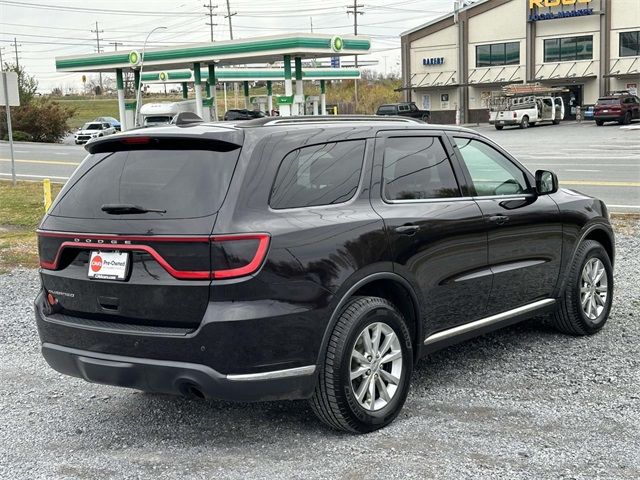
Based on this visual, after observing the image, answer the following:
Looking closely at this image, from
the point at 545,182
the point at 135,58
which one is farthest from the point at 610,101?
the point at 545,182

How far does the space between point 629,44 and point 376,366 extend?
62323 mm

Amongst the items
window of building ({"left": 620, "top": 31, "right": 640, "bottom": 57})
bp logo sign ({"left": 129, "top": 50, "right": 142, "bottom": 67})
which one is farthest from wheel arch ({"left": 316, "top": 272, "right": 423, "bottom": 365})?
window of building ({"left": 620, "top": 31, "right": 640, "bottom": 57})

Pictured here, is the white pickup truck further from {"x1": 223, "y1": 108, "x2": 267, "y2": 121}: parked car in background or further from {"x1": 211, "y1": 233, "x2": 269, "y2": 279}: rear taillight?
{"x1": 211, "y1": 233, "x2": 269, "y2": 279}: rear taillight

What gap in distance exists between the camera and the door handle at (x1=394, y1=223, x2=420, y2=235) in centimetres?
459

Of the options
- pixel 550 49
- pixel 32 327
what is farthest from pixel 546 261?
pixel 550 49

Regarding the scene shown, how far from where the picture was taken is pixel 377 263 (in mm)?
4402

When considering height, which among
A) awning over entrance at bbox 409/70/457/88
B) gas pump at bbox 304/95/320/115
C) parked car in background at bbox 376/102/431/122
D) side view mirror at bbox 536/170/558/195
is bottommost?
side view mirror at bbox 536/170/558/195

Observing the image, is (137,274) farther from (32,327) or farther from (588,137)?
(588,137)

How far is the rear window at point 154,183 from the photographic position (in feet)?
13.2

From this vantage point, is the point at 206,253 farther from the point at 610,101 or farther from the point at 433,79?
the point at 433,79

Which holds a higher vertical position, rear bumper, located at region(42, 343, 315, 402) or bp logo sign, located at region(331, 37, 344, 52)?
bp logo sign, located at region(331, 37, 344, 52)

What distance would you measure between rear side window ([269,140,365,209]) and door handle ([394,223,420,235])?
35cm

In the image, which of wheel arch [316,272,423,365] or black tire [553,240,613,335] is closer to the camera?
wheel arch [316,272,423,365]

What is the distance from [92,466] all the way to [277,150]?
75.2 inches
